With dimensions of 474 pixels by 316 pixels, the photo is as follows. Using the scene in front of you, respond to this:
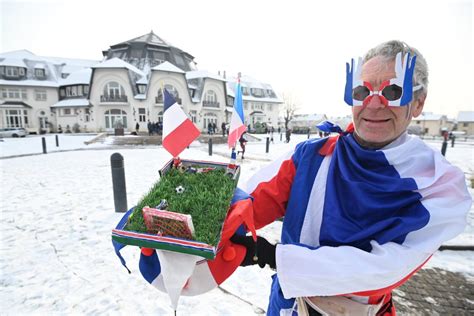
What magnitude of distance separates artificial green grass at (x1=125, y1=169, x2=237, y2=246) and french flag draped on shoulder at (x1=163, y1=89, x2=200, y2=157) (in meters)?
0.15

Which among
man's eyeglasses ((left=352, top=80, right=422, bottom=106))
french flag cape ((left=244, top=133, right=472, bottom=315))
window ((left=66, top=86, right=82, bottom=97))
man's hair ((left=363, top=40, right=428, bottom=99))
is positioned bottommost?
Answer: french flag cape ((left=244, top=133, right=472, bottom=315))

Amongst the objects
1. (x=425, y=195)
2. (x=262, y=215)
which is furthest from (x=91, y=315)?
(x=425, y=195)

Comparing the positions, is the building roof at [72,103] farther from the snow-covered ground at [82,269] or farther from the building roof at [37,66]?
the snow-covered ground at [82,269]

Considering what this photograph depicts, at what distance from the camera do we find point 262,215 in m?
1.38

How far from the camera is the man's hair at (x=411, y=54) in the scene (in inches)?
44.7

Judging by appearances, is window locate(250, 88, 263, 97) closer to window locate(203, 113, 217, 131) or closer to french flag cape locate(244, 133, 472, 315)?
window locate(203, 113, 217, 131)

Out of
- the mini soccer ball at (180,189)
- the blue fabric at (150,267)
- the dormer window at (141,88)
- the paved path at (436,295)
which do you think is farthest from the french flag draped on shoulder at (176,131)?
the dormer window at (141,88)

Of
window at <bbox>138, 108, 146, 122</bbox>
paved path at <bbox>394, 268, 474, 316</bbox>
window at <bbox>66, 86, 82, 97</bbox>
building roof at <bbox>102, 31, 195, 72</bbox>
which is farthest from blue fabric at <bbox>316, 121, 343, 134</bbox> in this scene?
window at <bbox>66, 86, 82, 97</bbox>

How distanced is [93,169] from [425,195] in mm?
10562

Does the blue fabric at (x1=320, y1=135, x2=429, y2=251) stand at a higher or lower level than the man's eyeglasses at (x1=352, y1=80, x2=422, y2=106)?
lower

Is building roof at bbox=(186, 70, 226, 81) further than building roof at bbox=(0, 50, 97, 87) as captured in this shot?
Yes

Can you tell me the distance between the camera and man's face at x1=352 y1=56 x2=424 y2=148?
3.68 ft

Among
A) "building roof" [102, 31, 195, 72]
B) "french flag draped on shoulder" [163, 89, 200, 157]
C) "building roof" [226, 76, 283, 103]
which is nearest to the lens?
"french flag draped on shoulder" [163, 89, 200, 157]

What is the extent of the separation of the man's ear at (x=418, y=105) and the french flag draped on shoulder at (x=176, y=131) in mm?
1138
